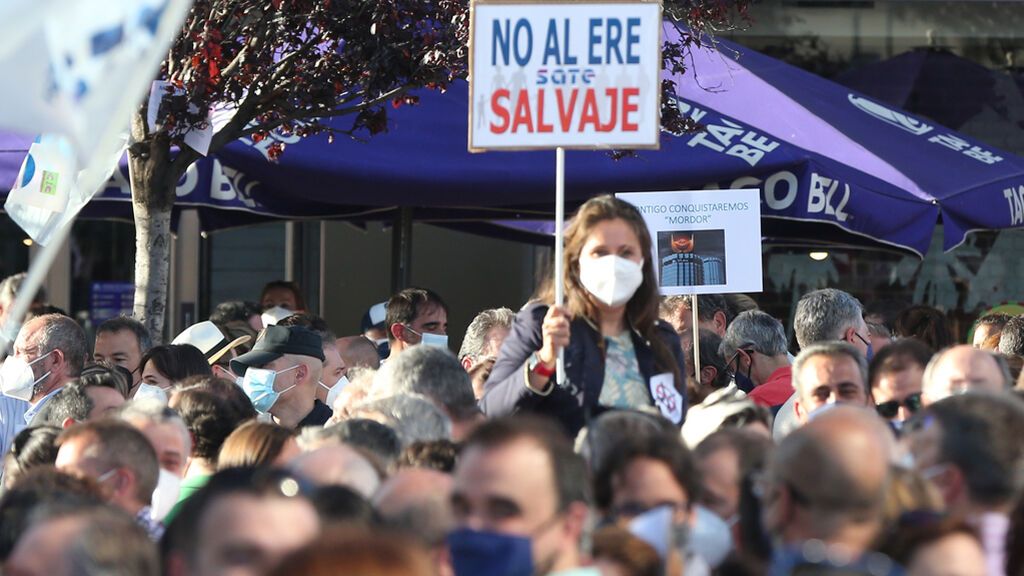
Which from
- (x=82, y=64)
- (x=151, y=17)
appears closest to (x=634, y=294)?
(x=151, y=17)

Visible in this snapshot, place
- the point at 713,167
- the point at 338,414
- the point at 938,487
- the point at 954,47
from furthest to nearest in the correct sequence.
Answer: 1. the point at 954,47
2. the point at 713,167
3. the point at 338,414
4. the point at 938,487

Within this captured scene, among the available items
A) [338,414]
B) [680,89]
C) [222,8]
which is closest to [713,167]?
[680,89]

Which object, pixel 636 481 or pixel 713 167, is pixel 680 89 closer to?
pixel 713 167

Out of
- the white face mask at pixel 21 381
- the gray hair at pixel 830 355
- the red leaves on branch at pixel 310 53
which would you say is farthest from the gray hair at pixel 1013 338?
the white face mask at pixel 21 381

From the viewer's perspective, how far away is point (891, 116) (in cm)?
1149

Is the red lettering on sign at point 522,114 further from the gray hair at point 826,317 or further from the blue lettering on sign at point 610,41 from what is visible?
the gray hair at point 826,317

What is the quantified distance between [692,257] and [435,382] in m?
3.07

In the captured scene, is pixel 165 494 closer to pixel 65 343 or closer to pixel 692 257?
pixel 65 343

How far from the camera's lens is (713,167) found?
372 inches

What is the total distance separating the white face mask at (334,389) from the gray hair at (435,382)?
2214mm

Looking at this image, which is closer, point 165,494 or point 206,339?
point 165,494

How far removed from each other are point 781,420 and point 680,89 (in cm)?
429

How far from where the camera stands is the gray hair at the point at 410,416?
16.9ft

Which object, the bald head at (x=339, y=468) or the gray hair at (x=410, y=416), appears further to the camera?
the gray hair at (x=410, y=416)
